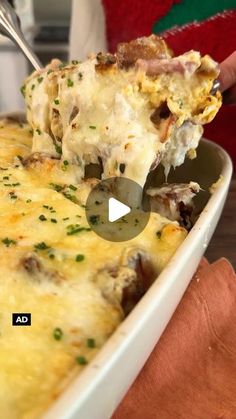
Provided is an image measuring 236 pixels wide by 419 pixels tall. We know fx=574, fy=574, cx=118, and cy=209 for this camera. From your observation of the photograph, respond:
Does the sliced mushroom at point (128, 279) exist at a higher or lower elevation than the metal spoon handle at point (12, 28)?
lower

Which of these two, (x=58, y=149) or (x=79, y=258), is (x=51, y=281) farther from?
(x=58, y=149)

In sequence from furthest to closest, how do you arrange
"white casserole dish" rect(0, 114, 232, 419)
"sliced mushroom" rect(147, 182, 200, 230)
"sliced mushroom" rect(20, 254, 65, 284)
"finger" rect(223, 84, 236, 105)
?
"finger" rect(223, 84, 236, 105), "sliced mushroom" rect(147, 182, 200, 230), "sliced mushroom" rect(20, 254, 65, 284), "white casserole dish" rect(0, 114, 232, 419)

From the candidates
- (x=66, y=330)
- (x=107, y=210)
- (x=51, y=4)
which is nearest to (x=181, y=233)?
(x=107, y=210)

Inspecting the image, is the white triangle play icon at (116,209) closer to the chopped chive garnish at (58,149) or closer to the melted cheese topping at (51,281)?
the melted cheese topping at (51,281)

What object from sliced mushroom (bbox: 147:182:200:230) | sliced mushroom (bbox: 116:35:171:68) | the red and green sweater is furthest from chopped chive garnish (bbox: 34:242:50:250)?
the red and green sweater

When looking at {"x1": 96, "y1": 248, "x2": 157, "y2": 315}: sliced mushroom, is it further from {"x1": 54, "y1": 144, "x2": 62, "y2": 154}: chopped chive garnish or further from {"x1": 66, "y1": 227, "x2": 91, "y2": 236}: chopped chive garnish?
{"x1": 54, "y1": 144, "x2": 62, "y2": 154}: chopped chive garnish
